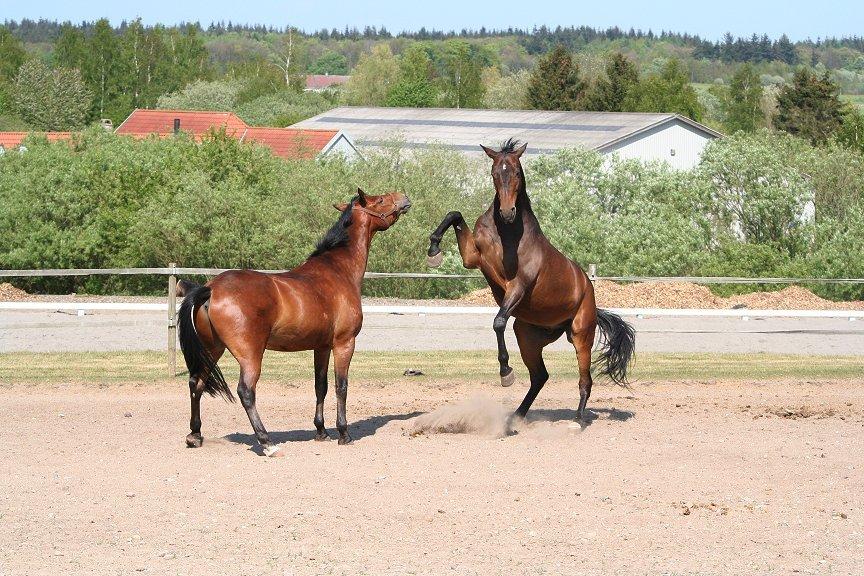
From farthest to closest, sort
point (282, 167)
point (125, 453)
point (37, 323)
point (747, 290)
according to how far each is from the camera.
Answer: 1. point (282, 167)
2. point (747, 290)
3. point (37, 323)
4. point (125, 453)

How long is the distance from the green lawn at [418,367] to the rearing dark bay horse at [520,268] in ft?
13.4

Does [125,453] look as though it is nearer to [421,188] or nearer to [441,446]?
[441,446]

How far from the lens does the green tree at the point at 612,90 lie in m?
78.1

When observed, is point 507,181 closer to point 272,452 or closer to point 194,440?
point 272,452

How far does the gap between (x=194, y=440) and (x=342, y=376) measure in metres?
1.33

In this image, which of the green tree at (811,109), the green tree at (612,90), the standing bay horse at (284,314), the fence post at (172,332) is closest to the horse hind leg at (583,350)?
the standing bay horse at (284,314)

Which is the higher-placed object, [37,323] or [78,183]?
[78,183]

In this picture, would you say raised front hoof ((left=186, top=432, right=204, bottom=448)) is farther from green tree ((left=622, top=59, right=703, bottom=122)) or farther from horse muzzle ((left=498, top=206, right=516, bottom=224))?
green tree ((left=622, top=59, right=703, bottom=122))

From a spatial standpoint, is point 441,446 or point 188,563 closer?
point 188,563

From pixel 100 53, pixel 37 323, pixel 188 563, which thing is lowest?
pixel 37 323

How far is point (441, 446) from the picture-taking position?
10.7 meters

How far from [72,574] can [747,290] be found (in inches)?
912

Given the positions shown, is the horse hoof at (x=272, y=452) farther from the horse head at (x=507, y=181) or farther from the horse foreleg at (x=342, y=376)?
the horse head at (x=507, y=181)

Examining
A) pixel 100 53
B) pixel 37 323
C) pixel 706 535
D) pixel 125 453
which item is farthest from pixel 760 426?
pixel 100 53
